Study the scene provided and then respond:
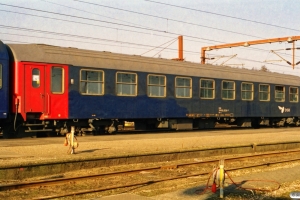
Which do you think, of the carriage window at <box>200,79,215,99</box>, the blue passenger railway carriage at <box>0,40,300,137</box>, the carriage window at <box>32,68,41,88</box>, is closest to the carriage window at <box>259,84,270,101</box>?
the blue passenger railway carriage at <box>0,40,300,137</box>

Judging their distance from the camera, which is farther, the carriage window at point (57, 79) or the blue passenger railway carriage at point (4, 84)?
the carriage window at point (57, 79)

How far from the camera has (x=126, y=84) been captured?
20.3 metres

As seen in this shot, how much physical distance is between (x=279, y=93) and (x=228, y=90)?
6.10 m

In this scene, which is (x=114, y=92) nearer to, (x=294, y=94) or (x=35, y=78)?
(x=35, y=78)

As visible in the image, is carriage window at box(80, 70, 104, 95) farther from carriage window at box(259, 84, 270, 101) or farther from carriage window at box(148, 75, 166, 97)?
carriage window at box(259, 84, 270, 101)

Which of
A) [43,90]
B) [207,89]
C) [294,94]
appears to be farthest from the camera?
[294,94]

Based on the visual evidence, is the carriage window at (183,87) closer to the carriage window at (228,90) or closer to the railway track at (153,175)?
the carriage window at (228,90)

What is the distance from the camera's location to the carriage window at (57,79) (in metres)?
17.7

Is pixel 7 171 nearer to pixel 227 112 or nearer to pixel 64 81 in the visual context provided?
pixel 64 81

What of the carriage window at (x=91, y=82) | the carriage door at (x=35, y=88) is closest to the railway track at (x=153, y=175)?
the carriage door at (x=35, y=88)

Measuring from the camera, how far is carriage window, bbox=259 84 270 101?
28453 mm

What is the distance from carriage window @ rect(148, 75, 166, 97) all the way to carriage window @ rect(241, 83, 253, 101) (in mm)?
7239

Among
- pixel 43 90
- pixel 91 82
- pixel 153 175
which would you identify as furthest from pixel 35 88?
pixel 153 175

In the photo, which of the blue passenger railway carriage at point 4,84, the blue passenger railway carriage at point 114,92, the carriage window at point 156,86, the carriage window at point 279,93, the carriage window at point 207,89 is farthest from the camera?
the carriage window at point 279,93
